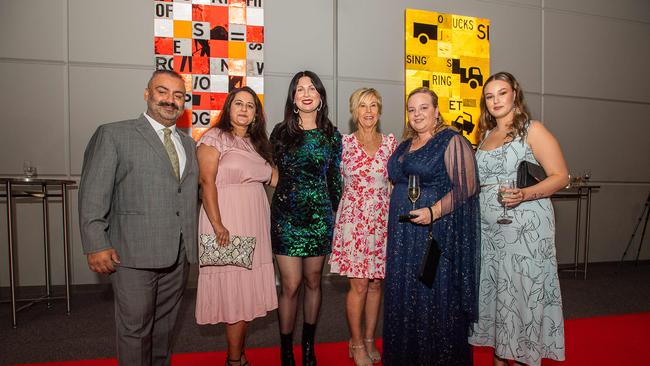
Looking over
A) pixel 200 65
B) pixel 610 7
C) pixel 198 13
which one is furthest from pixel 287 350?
pixel 610 7

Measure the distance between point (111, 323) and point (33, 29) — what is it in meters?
2.84

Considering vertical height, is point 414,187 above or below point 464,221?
→ above

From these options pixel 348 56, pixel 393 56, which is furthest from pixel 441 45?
pixel 348 56

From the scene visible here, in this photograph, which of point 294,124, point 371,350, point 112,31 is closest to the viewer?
point 294,124

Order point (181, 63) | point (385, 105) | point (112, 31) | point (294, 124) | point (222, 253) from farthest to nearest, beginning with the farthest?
point (385, 105), point (181, 63), point (112, 31), point (294, 124), point (222, 253)

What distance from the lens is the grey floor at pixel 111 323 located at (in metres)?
2.77

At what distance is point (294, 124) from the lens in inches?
95.6

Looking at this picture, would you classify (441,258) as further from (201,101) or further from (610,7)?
(610,7)

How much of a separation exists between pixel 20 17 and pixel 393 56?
12.3 feet

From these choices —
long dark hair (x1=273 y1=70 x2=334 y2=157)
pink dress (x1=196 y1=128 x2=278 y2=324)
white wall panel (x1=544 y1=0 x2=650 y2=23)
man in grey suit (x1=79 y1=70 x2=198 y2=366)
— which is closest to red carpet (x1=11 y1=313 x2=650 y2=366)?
pink dress (x1=196 y1=128 x2=278 y2=324)

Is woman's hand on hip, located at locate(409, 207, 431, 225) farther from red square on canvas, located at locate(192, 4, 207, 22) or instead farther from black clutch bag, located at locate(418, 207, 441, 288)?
red square on canvas, located at locate(192, 4, 207, 22)

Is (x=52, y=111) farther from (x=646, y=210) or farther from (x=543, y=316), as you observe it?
(x=646, y=210)

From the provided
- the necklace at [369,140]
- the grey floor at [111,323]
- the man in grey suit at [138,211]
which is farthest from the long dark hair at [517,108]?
the grey floor at [111,323]

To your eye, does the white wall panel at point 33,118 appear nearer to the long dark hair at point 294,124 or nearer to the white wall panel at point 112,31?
the white wall panel at point 112,31
